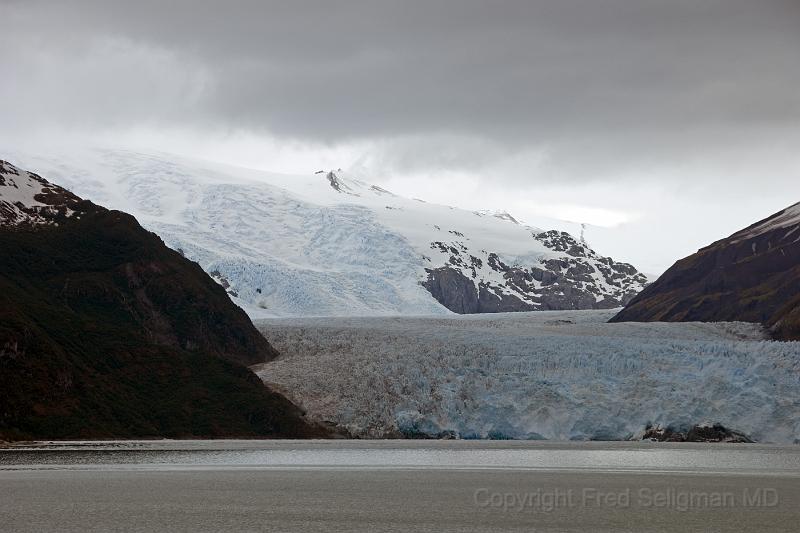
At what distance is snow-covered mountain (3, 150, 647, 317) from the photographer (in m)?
104

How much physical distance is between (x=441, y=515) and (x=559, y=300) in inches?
5994

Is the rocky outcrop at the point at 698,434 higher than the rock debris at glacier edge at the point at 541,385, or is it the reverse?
the rock debris at glacier edge at the point at 541,385

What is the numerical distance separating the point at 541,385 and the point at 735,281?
159ft

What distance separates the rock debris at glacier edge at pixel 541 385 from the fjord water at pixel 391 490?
1330 centimetres

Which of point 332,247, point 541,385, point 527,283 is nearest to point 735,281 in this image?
point 541,385

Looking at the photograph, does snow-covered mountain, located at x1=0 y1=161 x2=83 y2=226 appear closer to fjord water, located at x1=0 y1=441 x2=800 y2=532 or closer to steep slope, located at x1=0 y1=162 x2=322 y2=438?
steep slope, located at x1=0 y1=162 x2=322 y2=438

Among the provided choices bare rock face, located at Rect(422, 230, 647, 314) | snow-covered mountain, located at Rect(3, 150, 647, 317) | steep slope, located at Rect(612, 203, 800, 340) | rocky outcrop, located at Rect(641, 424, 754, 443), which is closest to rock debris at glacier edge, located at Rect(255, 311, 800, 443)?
rocky outcrop, located at Rect(641, 424, 754, 443)

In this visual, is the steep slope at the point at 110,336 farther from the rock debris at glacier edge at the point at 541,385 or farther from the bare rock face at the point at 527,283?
the bare rock face at the point at 527,283

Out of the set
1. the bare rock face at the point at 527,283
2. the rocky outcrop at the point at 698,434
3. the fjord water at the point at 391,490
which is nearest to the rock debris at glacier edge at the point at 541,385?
the rocky outcrop at the point at 698,434

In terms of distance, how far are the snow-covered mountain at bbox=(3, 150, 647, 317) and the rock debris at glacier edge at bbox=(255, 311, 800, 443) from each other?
40276 millimetres

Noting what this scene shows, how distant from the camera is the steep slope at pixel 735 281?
87500 millimetres

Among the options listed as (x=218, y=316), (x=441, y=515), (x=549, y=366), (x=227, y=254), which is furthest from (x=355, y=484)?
(x=227, y=254)

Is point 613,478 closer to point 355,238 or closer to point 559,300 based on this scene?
point 355,238

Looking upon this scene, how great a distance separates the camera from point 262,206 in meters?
141
